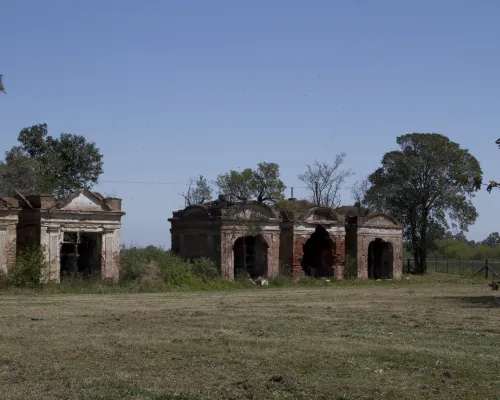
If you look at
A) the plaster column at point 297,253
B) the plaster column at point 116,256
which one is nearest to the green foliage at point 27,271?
the plaster column at point 116,256

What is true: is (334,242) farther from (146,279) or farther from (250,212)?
(146,279)

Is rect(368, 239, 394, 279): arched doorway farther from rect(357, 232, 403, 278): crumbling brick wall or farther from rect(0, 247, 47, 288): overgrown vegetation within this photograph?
rect(0, 247, 47, 288): overgrown vegetation

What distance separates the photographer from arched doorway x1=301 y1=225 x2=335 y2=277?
138ft

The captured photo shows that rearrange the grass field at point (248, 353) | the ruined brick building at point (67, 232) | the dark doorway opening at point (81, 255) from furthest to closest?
the dark doorway opening at point (81, 255)
the ruined brick building at point (67, 232)
the grass field at point (248, 353)

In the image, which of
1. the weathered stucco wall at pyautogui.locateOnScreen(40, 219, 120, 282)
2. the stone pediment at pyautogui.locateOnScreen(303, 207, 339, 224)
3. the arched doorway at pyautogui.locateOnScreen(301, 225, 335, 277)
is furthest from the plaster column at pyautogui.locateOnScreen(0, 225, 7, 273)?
the arched doorway at pyautogui.locateOnScreen(301, 225, 335, 277)

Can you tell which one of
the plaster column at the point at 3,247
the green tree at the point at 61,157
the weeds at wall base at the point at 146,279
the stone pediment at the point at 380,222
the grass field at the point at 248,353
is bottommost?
the grass field at the point at 248,353

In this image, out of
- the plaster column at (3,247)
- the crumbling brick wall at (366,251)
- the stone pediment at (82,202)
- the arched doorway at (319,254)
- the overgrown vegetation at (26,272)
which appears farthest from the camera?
the crumbling brick wall at (366,251)

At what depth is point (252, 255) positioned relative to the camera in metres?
39.6

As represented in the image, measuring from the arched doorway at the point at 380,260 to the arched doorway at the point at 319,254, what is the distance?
4642 mm

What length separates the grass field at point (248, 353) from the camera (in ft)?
32.9

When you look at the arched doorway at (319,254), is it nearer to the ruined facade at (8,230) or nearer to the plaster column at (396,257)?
the plaster column at (396,257)

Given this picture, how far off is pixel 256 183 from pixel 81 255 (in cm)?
1474

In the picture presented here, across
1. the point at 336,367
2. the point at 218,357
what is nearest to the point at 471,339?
the point at 336,367

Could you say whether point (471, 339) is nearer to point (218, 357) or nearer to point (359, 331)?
point (359, 331)
